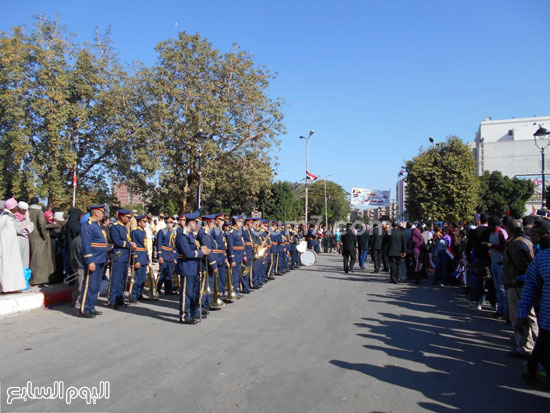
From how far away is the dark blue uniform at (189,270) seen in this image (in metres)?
8.16

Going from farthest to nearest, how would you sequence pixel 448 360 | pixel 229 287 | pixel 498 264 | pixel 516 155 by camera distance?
1. pixel 516 155
2. pixel 229 287
3. pixel 498 264
4. pixel 448 360

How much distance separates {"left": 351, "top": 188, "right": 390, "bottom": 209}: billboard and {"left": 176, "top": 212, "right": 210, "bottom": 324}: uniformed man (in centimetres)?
4555

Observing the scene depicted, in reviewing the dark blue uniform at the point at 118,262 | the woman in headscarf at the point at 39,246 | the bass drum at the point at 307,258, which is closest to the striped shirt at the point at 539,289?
the dark blue uniform at the point at 118,262

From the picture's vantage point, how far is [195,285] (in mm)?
8320

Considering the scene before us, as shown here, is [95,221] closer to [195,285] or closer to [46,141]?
[195,285]

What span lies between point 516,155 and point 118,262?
6725 cm

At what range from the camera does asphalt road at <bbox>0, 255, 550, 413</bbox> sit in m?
4.41

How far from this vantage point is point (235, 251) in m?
A: 10.7

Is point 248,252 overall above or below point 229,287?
above

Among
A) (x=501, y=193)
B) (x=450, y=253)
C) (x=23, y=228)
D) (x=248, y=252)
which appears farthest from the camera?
(x=501, y=193)

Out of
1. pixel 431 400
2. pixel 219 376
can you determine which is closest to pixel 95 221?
pixel 219 376

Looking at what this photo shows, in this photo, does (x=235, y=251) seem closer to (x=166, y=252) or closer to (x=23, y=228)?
(x=166, y=252)

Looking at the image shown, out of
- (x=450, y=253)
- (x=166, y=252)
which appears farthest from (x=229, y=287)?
(x=450, y=253)

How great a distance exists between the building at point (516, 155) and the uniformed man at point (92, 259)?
61389 mm
